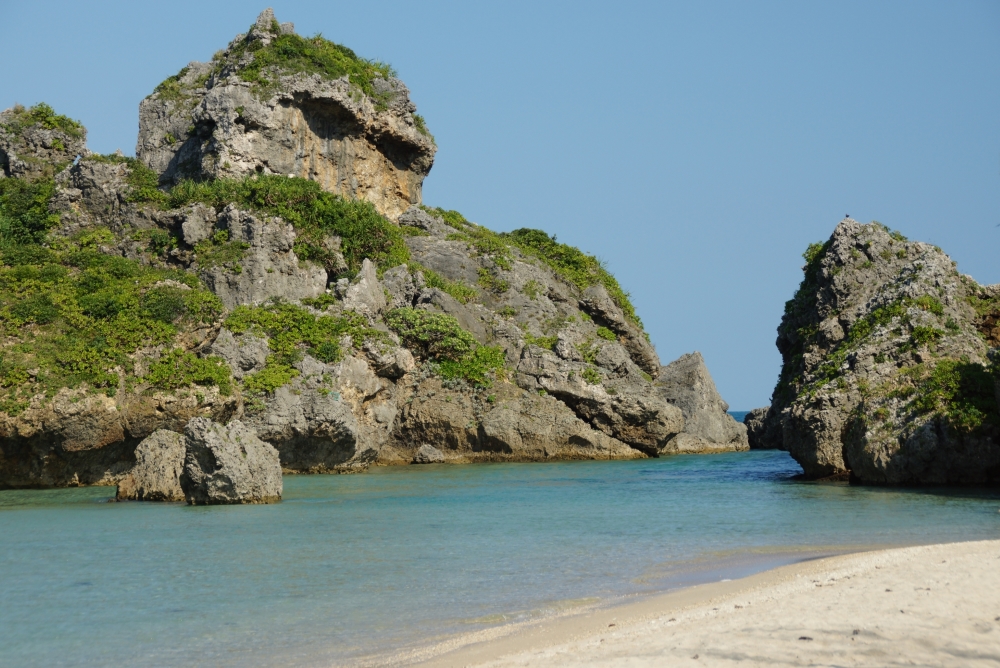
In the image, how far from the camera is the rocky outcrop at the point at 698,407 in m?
42.8

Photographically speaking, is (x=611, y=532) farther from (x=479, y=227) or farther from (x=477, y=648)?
(x=479, y=227)

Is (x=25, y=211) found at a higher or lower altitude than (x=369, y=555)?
higher

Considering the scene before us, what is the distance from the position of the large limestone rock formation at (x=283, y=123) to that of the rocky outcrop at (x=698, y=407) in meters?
15.3

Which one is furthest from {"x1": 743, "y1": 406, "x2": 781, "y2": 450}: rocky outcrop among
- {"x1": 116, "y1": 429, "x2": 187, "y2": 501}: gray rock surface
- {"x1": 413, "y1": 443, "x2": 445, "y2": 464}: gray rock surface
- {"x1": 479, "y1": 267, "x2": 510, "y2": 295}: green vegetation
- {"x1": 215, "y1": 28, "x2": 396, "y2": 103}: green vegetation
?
{"x1": 116, "y1": 429, "x2": 187, "y2": 501}: gray rock surface

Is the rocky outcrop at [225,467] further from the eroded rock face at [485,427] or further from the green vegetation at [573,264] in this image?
the green vegetation at [573,264]

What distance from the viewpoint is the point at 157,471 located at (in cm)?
2109

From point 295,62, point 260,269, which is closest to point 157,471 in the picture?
point 260,269

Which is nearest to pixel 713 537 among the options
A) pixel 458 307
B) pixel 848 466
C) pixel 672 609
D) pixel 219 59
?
pixel 672 609

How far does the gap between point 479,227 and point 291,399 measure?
20142 millimetres

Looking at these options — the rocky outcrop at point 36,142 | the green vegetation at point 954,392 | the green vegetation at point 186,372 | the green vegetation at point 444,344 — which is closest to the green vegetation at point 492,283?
the green vegetation at point 444,344

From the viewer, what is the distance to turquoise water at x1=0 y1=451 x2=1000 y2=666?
9.20m

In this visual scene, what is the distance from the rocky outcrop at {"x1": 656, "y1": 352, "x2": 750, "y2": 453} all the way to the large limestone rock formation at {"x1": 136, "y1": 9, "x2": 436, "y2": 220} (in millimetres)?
15300

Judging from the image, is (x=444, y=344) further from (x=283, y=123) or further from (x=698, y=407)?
(x=698, y=407)

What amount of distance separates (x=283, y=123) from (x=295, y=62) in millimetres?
2851
